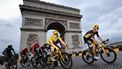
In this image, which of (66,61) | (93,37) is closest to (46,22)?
(93,37)

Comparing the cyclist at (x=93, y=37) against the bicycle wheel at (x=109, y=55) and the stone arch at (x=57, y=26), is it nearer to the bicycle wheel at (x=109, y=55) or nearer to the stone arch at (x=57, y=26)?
the bicycle wheel at (x=109, y=55)

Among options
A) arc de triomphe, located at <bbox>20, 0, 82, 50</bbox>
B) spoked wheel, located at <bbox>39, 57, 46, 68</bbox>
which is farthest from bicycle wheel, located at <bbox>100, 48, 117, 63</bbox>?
arc de triomphe, located at <bbox>20, 0, 82, 50</bbox>

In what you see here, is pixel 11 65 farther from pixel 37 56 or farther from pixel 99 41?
pixel 99 41

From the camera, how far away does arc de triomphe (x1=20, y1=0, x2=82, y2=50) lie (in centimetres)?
3189

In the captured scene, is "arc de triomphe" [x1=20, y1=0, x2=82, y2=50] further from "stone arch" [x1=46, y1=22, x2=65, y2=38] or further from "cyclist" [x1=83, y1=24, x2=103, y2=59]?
"cyclist" [x1=83, y1=24, x2=103, y2=59]

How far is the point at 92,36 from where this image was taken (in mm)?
8273

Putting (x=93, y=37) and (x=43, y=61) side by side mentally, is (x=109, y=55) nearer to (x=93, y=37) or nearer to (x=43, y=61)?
(x=93, y=37)

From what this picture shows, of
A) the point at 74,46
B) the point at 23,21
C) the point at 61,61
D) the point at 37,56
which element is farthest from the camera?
the point at 74,46

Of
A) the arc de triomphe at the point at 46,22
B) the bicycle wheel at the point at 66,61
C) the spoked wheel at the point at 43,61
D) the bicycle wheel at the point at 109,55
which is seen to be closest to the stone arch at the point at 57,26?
the arc de triomphe at the point at 46,22

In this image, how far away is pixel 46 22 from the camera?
3462 centimetres

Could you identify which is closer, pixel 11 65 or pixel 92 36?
pixel 92 36

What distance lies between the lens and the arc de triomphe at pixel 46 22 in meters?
31.9

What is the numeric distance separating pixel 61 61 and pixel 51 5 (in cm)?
2952

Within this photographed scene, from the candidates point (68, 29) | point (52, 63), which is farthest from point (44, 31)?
point (52, 63)
